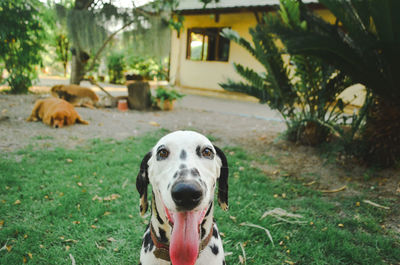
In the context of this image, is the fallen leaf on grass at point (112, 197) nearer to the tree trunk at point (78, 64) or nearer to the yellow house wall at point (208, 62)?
the tree trunk at point (78, 64)

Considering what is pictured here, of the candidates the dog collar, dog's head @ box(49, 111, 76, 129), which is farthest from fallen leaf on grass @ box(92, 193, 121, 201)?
dog's head @ box(49, 111, 76, 129)

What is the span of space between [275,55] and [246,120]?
347 cm

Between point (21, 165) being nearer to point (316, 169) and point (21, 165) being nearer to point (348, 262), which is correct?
point (348, 262)

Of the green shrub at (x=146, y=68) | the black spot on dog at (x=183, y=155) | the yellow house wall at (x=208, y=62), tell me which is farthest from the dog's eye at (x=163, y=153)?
the green shrub at (x=146, y=68)

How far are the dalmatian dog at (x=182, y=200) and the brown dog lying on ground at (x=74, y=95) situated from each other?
7.94m

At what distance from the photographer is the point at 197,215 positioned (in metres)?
1.63

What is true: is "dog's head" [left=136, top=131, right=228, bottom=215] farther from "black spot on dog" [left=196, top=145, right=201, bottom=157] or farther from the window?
the window

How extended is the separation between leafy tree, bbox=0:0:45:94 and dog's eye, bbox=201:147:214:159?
791cm

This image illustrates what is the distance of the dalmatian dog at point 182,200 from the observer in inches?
58.2

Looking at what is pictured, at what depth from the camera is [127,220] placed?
3191 millimetres

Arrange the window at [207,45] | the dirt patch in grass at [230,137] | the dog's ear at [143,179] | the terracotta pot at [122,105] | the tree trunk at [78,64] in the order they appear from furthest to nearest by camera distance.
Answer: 1. the window at [207,45]
2. the tree trunk at [78,64]
3. the terracotta pot at [122,105]
4. the dirt patch in grass at [230,137]
5. the dog's ear at [143,179]

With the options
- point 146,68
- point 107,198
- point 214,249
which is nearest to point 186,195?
point 214,249

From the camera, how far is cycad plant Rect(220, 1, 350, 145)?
16.6 feet

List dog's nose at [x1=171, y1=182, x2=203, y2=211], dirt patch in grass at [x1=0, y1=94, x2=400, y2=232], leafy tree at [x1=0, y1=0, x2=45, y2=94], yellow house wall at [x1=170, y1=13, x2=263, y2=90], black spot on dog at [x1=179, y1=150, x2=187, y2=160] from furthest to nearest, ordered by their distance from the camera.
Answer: yellow house wall at [x1=170, y1=13, x2=263, y2=90], leafy tree at [x1=0, y1=0, x2=45, y2=94], dirt patch in grass at [x1=0, y1=94, x2=400, y2=232], black spot on dog at [x1=179, y1=150, x2=187, y2=160], dog's nose at [x1=171, y1=182, x2=203, y2=211]
